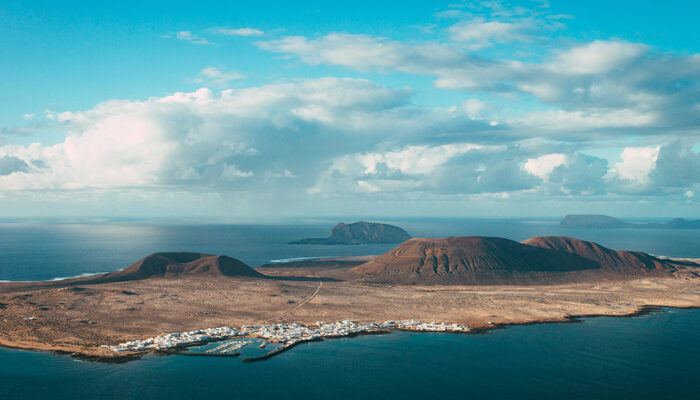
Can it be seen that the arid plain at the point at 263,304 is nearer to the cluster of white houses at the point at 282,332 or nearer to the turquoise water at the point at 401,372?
the cluster of white houses at the point at 282,332

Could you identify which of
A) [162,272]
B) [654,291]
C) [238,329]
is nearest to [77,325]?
[238,329]

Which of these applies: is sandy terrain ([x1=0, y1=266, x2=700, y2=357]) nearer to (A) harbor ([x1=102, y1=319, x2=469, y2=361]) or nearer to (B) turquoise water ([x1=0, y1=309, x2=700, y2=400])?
(A) harbor ([x1=102, y1=319, x2=469, y2=361])

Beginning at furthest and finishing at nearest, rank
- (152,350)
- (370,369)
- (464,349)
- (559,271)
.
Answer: (559,271)
(464,349)
(152,350)
(370,369)

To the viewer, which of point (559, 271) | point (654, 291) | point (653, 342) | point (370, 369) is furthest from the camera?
point (559, 271)

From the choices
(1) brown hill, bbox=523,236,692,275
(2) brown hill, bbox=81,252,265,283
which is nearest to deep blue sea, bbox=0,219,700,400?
(2) brown hill, bbox=81,252,265,283

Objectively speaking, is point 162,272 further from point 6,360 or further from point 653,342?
point 653,342

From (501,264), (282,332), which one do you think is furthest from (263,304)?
(501,264)

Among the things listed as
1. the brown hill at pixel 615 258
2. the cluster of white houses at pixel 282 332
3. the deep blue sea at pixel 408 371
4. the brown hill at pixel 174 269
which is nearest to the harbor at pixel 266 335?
the cluster of white houses at pixel 282 332
